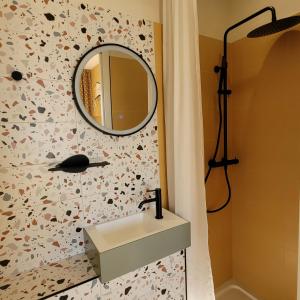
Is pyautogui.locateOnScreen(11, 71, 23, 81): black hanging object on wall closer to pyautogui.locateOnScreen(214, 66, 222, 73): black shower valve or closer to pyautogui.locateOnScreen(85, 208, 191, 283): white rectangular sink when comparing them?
pyautogui.locateOnScreen(85, 208, 191, 283): white rectangular sink

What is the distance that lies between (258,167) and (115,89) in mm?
1261

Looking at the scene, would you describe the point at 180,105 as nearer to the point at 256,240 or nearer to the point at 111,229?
the point at 111,229

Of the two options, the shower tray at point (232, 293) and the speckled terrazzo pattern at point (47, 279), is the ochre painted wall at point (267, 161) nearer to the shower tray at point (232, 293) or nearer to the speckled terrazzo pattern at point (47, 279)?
the shower tray at point (232, 293)

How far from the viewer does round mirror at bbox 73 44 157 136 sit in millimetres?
1154

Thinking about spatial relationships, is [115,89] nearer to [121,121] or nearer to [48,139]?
[121,121]

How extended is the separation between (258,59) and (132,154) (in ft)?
3.99

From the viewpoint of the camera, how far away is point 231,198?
1.93m

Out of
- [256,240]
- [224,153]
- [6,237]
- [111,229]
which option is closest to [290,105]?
[224,153]

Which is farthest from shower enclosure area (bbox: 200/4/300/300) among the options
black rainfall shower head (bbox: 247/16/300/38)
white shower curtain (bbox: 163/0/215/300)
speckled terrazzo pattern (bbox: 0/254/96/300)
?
speckled terrazzo pattern (bbox: 0/254/96/300)

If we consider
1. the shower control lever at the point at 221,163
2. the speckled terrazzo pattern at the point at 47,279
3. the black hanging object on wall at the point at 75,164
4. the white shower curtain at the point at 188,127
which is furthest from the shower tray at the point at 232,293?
the black hanging object on wall at the point at 75,164

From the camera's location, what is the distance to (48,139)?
1084 millimetres

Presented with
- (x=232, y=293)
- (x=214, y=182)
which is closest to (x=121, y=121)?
(x=214, y=182)

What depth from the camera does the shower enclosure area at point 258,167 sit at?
1.48m

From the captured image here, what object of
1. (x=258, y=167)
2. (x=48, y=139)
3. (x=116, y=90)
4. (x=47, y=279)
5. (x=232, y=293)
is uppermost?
(x=116, y=90)
